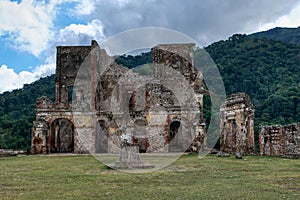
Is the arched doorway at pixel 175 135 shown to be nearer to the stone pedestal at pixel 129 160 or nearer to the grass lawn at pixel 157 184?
the stone pedestal at pixel 129 160

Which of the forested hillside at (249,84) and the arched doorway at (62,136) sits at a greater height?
the forested hillside at (249,84)

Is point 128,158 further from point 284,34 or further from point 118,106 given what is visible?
point 284,34

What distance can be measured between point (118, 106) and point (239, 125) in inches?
510

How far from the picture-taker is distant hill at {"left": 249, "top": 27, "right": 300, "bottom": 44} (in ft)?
310

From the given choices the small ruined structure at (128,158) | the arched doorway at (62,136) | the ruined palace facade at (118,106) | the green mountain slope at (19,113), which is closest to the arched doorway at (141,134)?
the ruined palace facade at (118,106)

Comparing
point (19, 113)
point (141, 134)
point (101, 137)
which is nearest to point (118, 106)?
point (101, 137)

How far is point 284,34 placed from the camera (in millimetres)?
103062

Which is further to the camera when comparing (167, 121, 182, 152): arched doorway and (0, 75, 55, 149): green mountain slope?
(0, 75, 55, 149): green mountain slope

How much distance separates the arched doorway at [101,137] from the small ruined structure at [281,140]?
38.6 ft

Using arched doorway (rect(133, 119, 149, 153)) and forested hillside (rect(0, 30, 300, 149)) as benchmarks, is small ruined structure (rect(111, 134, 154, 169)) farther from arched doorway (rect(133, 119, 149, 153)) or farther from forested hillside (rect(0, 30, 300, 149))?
forested hillside (rect(0, 30, 300, 149))

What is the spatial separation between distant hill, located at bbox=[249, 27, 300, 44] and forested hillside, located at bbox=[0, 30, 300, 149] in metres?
33.5

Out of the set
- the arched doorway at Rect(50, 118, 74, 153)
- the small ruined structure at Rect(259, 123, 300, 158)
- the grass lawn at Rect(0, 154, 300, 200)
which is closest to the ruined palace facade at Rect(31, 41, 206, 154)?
the arched doorway at Rect(50, 118, 74, 153)

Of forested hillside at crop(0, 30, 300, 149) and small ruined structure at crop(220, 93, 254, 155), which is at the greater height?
forested hillside at crop(0, 30, 300, 149)

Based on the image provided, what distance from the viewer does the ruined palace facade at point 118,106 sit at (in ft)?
89.2
